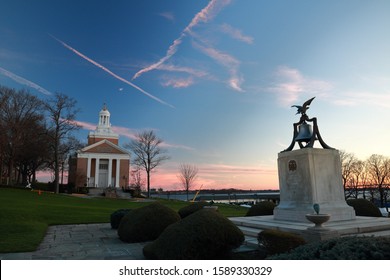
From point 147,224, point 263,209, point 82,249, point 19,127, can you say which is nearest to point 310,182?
point 263,209

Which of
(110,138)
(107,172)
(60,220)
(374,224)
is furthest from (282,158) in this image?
(110,138)

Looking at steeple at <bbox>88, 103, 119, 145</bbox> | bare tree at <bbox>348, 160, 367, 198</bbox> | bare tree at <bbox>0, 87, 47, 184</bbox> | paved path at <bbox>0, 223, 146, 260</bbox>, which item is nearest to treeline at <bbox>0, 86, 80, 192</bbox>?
bare tree at <bbox>0, 87, 47, 184</bbox>

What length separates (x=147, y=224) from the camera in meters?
10.3

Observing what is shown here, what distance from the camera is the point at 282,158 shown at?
1203cm

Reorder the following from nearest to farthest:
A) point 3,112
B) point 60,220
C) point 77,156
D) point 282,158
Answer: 1. point 282,158
2. point 60,220
3. point 3,112
4. point 77,156

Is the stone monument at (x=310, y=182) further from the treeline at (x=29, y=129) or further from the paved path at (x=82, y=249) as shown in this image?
the treeline at (x=29, y=129)

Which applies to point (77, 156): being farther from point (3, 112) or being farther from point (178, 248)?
point (178, 248)

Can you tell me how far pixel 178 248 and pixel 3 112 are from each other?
143 feet

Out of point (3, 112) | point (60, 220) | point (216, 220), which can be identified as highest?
point (3, 112)

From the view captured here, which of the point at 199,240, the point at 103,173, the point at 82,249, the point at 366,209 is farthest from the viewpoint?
the point at 103,173

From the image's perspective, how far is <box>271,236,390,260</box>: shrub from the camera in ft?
11.4

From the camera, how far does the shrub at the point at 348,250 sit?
347 cm

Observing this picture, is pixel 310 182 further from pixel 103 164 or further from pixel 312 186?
pixel 103 164

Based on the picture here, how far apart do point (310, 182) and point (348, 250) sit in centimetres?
731
